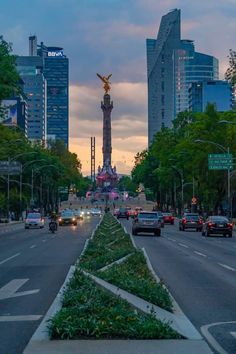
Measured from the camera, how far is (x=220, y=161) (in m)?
69.3

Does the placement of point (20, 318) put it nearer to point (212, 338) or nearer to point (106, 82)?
point (212, 338)

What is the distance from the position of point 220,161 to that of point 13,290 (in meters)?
54.1

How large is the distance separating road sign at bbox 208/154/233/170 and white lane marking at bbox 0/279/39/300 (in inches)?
2011

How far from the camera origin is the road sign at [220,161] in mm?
68438

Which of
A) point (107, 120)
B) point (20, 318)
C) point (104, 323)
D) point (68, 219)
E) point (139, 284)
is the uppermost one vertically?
point (107, 120)

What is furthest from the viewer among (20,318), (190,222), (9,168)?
(9,168)

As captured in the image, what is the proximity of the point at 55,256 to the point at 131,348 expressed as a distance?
1988 centimetres

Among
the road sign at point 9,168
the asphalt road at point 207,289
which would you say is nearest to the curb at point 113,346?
the asphalt road at point 207,289

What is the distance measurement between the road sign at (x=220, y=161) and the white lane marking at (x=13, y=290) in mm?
51087

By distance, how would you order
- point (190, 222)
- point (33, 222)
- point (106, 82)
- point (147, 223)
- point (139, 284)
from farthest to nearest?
1. point (106, 82)
2. point (33, 222)
3. point (190, 222)
4. point (147, 223)
5. point (139, 284)

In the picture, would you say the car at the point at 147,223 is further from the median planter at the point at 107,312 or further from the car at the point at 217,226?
the median planter at the point at 107,312

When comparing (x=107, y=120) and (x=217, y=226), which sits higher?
(x=107, y=120)

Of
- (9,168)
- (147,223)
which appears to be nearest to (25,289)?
(147,223)

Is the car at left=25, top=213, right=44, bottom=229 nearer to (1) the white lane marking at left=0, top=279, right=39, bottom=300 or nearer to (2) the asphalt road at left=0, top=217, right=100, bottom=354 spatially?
(2) the asphalt road at left=0, top=217, right=100, bottom=354
